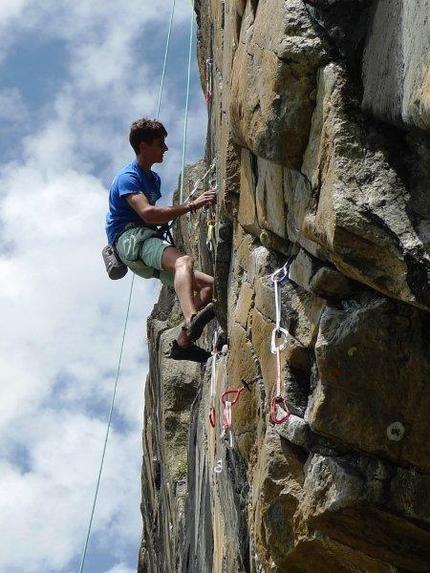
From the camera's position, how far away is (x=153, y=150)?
32.5 feet

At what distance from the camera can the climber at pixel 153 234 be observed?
9.14 meters

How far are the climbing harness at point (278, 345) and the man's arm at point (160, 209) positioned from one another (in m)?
2.35

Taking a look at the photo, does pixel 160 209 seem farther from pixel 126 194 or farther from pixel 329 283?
pixel 329 283

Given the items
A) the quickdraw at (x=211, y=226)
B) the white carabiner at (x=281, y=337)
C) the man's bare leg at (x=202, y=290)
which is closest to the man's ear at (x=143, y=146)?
the quickdraw at (x=211, y=226)

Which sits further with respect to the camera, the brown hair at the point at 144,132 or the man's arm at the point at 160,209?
the brown hair at the point at 144,132

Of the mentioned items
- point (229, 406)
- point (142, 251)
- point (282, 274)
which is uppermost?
point (142, 251)

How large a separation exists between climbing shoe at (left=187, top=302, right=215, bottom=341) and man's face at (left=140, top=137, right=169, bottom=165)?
170 centimetres

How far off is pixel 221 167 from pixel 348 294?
2.20 m

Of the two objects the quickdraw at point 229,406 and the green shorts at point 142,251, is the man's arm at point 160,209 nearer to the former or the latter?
the green shorts at point 142,251

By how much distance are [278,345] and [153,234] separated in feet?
10.2

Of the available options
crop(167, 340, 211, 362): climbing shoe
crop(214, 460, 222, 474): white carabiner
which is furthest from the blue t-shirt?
crop(214, 460, 222, 474): white carabiner

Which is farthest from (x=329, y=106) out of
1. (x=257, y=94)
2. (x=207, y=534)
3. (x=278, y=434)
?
(x=207, y=534)

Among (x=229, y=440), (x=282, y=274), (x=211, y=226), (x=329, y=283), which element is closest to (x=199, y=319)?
(x=211, y=226)

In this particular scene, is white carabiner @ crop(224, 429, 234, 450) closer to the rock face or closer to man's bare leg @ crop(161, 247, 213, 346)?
the rock face
